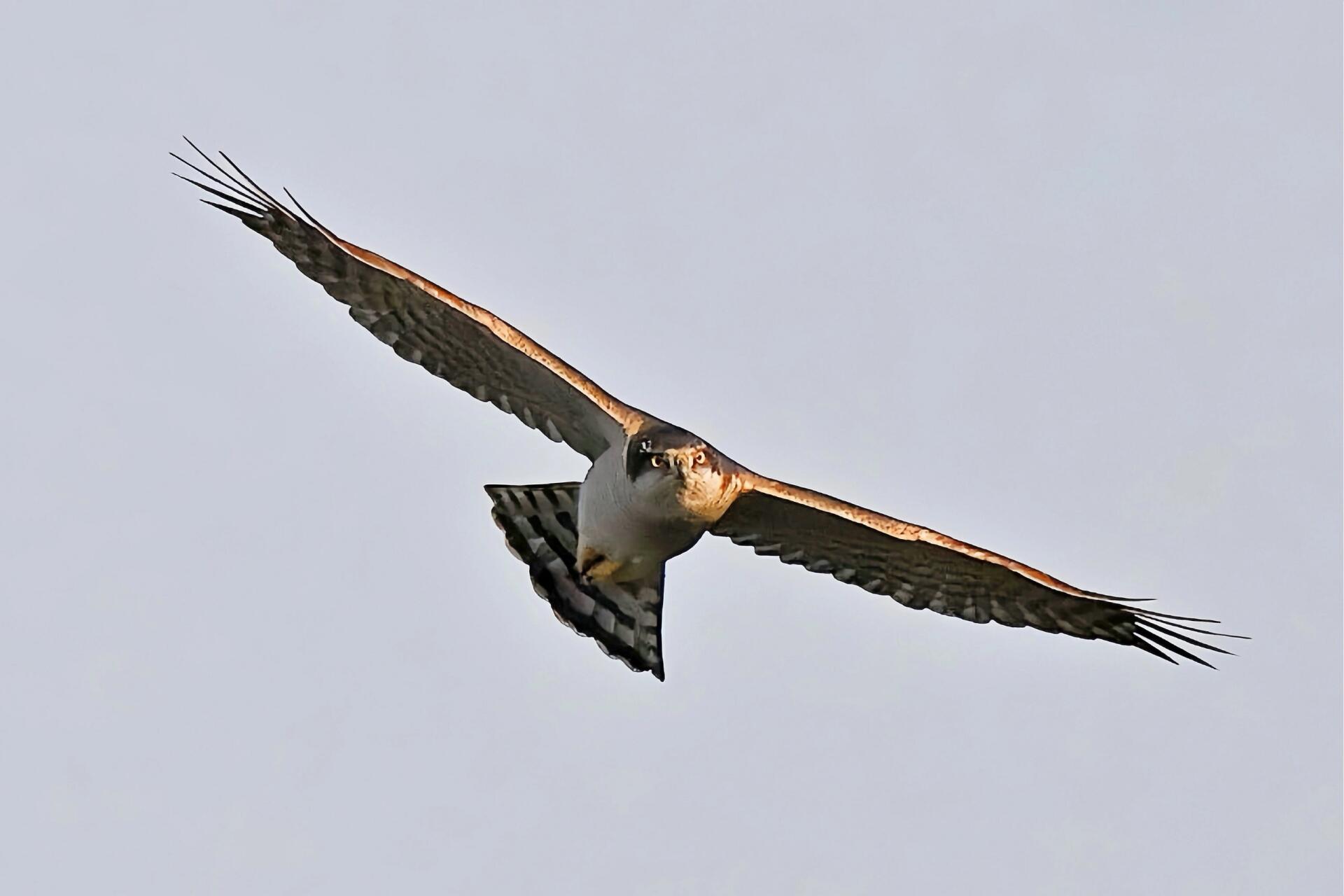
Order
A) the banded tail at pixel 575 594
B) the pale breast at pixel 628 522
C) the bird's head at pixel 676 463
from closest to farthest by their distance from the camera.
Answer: the bird's head at pixel 676 463
the pale breast at pixel 628 522
the banded tail at pixel 575 594

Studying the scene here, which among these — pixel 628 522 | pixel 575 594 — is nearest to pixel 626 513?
pixel 628 522

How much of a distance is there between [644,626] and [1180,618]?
345cm

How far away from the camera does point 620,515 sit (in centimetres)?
1508

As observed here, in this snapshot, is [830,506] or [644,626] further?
[644,626]

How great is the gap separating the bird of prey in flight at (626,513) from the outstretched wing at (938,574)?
0.04 feet

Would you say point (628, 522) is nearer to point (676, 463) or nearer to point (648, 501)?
point (648, 501)

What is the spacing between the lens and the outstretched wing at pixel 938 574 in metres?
15.5

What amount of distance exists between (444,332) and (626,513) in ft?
5.22

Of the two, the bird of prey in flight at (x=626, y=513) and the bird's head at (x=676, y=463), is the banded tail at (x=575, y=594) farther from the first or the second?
the bird's head at (x=676, y=463)

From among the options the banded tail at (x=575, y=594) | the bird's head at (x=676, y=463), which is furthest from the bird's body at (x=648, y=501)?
the banded tail at (x=575, y=594)

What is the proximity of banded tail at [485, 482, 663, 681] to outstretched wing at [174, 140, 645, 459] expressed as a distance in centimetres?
87

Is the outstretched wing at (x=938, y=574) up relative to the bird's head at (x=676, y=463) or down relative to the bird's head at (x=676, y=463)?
Answer: up

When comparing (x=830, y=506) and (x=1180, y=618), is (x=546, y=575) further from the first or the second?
(x=1180, y=618)

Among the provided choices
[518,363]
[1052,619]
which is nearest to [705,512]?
[518,363]
